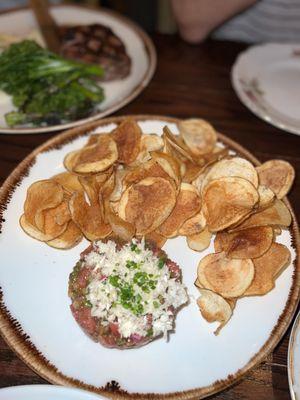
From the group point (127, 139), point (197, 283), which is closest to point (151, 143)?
point (127, 139)

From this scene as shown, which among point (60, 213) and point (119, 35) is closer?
point (60, 213)

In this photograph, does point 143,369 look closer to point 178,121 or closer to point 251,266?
point 251,266

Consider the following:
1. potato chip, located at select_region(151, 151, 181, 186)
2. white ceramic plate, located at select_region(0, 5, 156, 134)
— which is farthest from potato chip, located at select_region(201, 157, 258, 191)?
white ceramic plate, located at select_region(0, 5, 156, 134)

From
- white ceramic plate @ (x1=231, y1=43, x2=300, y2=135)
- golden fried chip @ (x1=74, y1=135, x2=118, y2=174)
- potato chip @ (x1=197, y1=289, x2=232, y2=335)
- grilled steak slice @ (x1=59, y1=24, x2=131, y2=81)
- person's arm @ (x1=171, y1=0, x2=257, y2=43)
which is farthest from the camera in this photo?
person's arm @ (x1=171, y1=0, x2=257, y2=43)

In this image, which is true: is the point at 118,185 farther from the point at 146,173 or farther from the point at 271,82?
the point at 271,82

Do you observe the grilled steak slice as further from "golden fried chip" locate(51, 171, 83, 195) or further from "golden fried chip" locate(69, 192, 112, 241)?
"golden fried chip" locate(69, 192, 112, 241)
